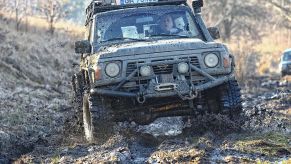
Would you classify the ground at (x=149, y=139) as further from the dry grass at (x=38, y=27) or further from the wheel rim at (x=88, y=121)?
the dry grass at (x=38, y=27)

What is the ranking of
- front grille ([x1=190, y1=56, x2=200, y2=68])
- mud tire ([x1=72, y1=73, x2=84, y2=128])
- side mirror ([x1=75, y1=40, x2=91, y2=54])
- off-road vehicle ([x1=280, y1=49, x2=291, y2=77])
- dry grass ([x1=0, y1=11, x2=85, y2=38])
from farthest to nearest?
1. dry grass ([x1=0, y1=11, x2=85, y2=38])
2. off-road vehicle ([x1=280, y1=49, x2=291, y2=77])
3. mud tire ([x1=72, y1=73, x2=84, y2=128])
4. side mirror ([x1=75, y1=40, x2=91, y2=54])
5. front grille ([x1=190, y1=56, x2=200, y2=68])

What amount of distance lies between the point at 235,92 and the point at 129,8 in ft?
7.57

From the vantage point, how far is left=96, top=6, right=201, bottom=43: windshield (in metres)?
8.99

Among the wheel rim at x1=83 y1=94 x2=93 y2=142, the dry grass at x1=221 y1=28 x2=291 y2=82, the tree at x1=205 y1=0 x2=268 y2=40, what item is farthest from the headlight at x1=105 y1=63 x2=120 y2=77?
the tree at x1=205 y1=0 x2=268 y2=40

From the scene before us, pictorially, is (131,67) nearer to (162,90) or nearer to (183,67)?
(162,90)

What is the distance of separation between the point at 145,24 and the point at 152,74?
143 centimetres

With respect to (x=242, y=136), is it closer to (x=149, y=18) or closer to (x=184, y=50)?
(x=184, y=50)

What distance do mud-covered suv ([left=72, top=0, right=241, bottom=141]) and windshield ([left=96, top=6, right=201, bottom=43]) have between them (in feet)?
0.05

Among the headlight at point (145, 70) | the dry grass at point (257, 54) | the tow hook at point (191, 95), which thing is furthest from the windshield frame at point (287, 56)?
the headlight at point (145, 70)

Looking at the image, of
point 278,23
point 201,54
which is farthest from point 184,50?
point 278,23

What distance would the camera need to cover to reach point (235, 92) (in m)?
8.32

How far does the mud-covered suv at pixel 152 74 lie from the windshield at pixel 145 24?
0.05 feet

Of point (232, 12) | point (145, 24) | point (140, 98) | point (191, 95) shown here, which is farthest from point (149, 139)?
point (232, 12)

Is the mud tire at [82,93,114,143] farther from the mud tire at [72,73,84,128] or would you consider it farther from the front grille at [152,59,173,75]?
the mud tire at [72,73,84,128]
